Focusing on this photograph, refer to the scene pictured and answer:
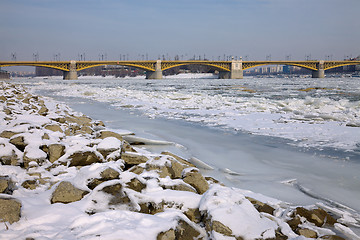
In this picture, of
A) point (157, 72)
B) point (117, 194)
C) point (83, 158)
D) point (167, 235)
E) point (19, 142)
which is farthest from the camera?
point (157, 72)

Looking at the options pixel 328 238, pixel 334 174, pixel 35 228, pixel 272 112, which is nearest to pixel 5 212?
pixel 35 228

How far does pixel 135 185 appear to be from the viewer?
2.95 m

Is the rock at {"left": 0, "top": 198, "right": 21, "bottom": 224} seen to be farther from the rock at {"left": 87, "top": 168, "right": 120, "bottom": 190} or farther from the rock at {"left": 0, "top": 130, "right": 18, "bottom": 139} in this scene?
the rock at {"left": 0, "top": 130, "right": 18, "bottom": 139}

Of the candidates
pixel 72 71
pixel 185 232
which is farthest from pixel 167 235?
pixel 72 71

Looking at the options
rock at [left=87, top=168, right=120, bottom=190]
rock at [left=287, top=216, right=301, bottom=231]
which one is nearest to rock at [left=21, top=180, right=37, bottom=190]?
rock at [left=87, top=168, right=120, bottom=190]

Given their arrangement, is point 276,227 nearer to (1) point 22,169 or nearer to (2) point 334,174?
(2) point 334,174

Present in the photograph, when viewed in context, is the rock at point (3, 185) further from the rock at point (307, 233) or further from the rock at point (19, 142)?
the rock at point (307, 233)

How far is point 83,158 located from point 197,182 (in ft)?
5.36

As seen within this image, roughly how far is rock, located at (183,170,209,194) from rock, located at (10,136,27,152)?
2.40 metres

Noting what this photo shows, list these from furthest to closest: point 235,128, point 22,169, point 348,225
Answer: point 235,128
point 22,169
point 348,225

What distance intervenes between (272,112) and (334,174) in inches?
272

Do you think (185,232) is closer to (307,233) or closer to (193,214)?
(193,214)

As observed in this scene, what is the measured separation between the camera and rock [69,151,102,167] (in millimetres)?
3898

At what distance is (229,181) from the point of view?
415 cm
